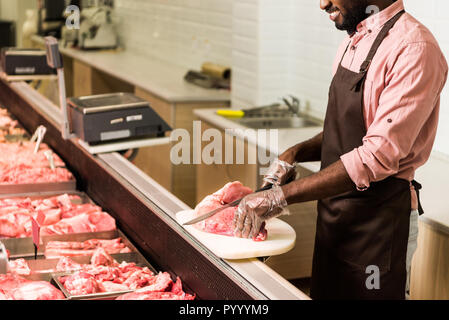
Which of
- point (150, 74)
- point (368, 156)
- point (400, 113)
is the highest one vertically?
point (400, 113)

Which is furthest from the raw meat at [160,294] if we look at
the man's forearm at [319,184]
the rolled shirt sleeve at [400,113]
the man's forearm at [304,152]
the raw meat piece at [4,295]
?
the man's forearm at [304,152]

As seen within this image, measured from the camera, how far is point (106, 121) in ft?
10.0

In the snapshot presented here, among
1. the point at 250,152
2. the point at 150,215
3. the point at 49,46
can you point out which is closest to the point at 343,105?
the point at 150,215

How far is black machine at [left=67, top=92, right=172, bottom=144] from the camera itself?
300 centimetres

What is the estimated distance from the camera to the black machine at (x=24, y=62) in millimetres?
4781

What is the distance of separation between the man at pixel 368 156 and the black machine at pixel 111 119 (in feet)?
3.07

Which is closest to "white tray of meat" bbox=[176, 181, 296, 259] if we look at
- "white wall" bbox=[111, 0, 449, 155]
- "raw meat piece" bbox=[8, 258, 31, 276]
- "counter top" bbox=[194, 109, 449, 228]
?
"raw meat piece" bbox=[8, 258, 31, 276]

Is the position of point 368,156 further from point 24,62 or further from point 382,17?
point 24,62

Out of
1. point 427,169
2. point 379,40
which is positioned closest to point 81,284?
point 379,40

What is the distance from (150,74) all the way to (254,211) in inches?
178

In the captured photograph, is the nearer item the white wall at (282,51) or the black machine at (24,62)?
the white wall at (282,51)

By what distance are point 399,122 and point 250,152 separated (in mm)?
2073

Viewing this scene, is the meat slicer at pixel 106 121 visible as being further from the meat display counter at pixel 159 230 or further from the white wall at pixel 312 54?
the white wall at pixel 312 54

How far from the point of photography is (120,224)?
8.40 feet
